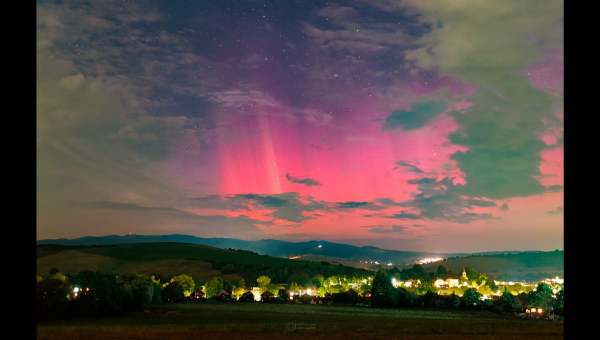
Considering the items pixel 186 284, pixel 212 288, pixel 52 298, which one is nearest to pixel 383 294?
pixel 212 288

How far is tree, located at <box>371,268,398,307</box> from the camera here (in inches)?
3949

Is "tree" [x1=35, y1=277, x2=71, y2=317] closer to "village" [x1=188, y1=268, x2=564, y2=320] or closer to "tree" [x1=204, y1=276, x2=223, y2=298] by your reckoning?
"village" [x1=188, y1=268, x2=564, y2=320]

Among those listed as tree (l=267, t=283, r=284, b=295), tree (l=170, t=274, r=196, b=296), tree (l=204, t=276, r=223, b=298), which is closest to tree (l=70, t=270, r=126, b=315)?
tree (l=204, t=276, r=223, b=298)

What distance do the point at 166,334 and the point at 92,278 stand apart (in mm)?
32503

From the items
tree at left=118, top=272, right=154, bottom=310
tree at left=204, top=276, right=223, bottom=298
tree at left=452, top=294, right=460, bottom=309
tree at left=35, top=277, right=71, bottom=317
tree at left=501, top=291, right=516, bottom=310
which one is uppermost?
tree at left=35, top=277, right=71, bottom=317

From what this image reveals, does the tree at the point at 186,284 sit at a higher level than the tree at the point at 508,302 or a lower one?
lower

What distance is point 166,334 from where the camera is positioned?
41094mm

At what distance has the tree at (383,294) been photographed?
100 meters

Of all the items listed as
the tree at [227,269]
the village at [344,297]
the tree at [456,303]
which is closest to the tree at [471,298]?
the village at [344,297]

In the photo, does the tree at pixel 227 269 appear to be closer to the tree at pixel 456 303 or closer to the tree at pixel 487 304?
the tree at pixel 456 303

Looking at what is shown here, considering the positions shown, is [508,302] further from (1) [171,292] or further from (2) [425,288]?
(1) [171,292]
